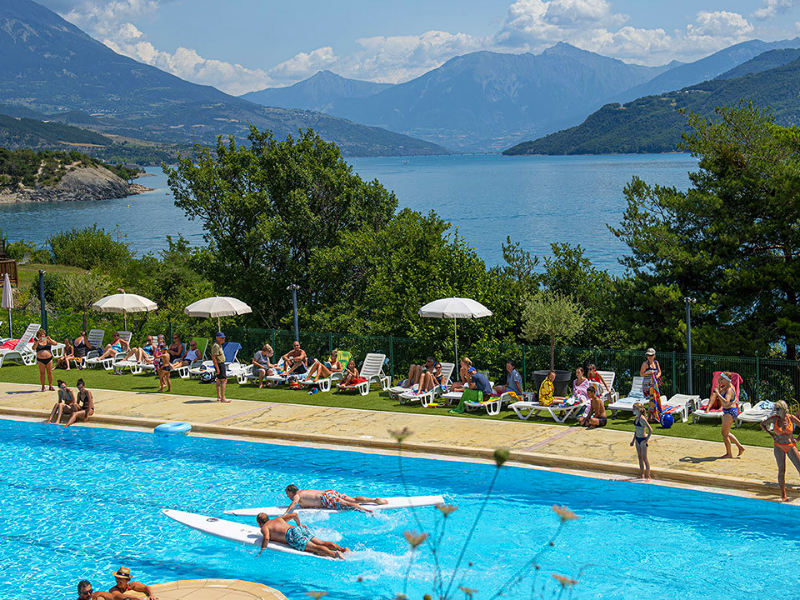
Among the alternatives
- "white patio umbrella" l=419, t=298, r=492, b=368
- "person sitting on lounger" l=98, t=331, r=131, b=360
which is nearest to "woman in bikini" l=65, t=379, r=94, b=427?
"person sitting on lounger" l=98, t=331, r=131, b=360

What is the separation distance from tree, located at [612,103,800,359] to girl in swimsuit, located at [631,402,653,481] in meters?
6.71

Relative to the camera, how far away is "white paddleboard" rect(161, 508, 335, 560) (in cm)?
1091

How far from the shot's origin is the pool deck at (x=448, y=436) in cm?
1216

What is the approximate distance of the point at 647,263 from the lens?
2073 cm

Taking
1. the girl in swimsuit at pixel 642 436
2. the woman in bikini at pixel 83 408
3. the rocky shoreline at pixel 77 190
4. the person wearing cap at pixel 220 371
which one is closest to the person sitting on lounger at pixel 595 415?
the girl in swimsuit at pixel 642 436

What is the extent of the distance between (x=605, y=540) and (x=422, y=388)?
687 cm

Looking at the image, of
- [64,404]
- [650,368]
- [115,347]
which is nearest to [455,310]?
[650,368]

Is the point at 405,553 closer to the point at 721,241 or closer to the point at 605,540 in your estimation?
the point at 605,540

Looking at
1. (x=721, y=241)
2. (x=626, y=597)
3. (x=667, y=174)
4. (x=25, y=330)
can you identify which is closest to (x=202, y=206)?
(x=25, y=330)

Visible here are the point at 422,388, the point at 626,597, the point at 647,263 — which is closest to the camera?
the point at 626,597

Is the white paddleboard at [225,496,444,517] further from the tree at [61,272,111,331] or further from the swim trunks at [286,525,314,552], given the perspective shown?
the tree at [61,272,111,331]

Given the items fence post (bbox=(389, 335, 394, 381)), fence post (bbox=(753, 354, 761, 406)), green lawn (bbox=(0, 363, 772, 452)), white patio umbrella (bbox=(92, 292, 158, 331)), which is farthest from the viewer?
white patio umbrella (bbox=(92, 292, 158, 331))

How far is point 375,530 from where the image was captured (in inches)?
459

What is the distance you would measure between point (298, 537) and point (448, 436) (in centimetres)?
467
